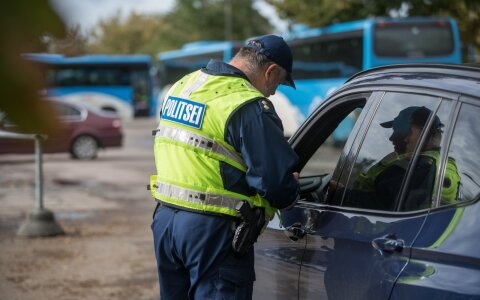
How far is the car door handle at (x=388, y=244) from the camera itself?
8.17ft

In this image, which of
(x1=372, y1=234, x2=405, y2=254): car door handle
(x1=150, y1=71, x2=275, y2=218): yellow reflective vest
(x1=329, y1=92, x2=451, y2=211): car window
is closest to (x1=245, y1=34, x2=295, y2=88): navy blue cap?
(x1=150, y1=71, x2=275, y2=218): yellow reflective vest

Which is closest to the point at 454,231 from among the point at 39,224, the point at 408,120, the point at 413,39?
the point at 408,120

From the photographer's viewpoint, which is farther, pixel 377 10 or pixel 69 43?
pixel 377 10

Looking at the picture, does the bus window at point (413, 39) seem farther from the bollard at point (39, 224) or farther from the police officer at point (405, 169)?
the police officer at point (405, 169)

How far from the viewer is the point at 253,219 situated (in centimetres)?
291

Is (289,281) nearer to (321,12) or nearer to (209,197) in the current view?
(209,197)

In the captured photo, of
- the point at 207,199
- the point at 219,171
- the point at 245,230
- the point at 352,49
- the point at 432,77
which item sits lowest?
the point at 352,49

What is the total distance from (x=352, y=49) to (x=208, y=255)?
16405 millimetres

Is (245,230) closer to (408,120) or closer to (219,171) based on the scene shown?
(219,171)

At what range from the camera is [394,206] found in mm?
2709

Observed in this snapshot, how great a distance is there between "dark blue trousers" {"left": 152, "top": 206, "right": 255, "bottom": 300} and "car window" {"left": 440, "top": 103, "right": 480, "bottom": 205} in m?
0.87

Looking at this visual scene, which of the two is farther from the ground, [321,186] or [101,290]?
[321,186]

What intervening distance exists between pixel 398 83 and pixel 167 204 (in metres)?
1.03

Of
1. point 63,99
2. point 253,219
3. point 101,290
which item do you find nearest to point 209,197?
point 253,219
